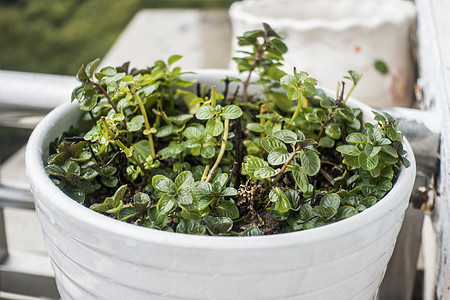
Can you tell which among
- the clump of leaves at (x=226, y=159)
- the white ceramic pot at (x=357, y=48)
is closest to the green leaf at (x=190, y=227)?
the clump of leaves at (x=226, y=159)

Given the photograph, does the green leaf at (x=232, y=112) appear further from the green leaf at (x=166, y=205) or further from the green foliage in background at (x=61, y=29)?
the green foliage in background at (x=61, y=29)

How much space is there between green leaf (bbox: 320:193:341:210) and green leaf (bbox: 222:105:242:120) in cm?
7

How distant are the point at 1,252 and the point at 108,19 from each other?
1670mm

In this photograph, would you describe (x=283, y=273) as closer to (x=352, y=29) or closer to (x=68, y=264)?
(x=68, y=264)

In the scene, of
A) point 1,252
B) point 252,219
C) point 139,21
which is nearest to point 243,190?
point 252,219

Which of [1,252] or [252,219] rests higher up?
[252,219]

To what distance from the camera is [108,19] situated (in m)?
2.05

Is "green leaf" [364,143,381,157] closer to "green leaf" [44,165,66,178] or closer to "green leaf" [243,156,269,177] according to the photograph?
"green leaf" [243,156,269,177]

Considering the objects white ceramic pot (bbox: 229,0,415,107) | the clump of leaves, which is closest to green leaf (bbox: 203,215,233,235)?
the clump of leaves

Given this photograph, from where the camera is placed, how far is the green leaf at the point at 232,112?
31 centimetres

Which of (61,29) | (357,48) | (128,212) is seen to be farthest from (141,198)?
(61,29)

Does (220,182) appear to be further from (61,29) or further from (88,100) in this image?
(61,29)

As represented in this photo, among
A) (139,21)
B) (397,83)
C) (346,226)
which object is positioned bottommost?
(139,21)

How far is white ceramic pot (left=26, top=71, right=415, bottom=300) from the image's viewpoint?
23 centimetres
